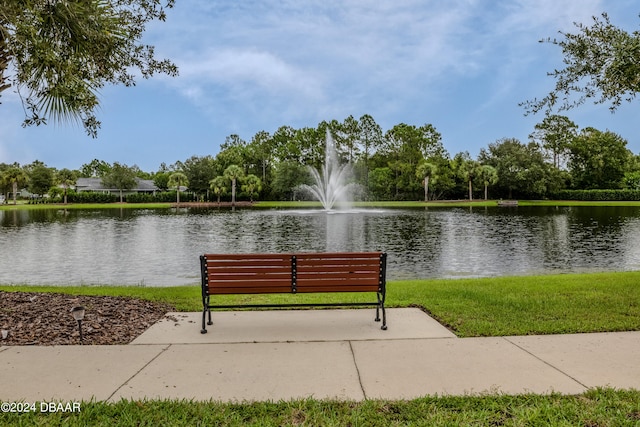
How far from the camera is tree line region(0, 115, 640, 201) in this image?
232 ft

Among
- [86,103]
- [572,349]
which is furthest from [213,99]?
[572,349]

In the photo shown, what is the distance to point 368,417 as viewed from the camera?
10.0 feet

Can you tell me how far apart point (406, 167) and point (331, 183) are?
14.8 meters

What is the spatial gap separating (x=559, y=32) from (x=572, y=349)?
5812mm

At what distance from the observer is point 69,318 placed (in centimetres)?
567

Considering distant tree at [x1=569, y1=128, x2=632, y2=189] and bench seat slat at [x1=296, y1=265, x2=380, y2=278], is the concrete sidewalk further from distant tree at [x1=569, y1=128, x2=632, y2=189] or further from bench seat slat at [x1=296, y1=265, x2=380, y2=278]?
distant tree at [x1=569, y1=128, x2=632, y2=189]

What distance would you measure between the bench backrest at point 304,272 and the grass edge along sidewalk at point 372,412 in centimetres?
226

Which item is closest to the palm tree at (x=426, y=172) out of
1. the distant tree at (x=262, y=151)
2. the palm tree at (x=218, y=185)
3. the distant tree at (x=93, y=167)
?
the distant tree at (x=262, y=151)

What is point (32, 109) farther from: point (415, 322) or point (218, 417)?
point (415, 322)

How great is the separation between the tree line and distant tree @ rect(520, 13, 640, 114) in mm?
62929

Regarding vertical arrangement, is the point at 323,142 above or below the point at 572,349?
above

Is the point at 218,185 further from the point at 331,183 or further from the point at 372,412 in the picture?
the point at 372,412

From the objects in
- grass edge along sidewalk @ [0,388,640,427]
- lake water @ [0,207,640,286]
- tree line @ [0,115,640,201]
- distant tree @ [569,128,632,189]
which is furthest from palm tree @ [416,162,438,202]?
grass edge along sidewalk @ [0,388,640,427]

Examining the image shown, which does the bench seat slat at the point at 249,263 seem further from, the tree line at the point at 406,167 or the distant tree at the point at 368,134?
the distant tree at the point at 368,134
